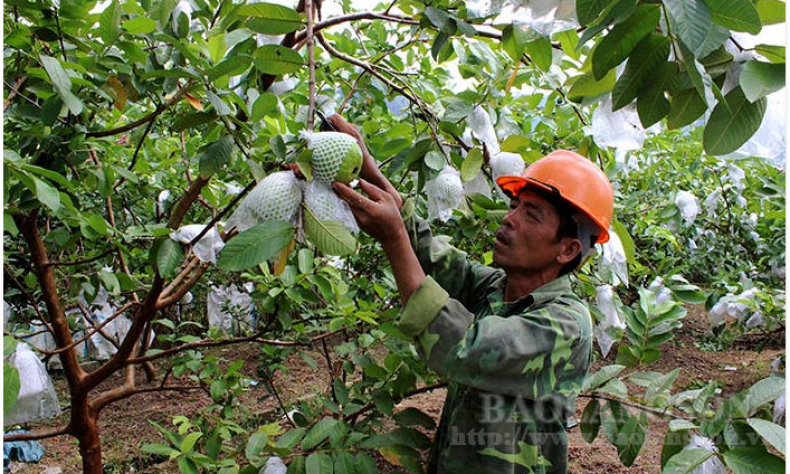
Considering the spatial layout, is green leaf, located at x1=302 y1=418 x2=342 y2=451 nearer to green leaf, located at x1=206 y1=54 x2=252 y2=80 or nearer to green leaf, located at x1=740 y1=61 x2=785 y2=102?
green leaf, located at x1=206 y1=54 x2=252 y2=80

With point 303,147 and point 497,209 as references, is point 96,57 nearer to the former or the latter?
point 303,147

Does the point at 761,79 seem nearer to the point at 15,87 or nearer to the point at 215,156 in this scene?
the point at 215,156

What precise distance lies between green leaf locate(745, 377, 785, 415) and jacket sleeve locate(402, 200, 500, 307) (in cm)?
63

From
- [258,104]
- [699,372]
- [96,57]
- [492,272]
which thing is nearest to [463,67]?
[492,272]

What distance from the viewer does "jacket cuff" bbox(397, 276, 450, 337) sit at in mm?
1062

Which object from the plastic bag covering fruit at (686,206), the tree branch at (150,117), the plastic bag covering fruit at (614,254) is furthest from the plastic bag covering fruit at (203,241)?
the plastic bag covering fruit at (686,206)

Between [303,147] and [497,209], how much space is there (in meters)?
0.86

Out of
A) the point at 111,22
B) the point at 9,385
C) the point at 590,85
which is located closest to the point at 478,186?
the point at 590,85

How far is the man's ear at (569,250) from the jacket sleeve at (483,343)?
255 mm

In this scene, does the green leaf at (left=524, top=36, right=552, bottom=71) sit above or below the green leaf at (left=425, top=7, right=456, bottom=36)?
below

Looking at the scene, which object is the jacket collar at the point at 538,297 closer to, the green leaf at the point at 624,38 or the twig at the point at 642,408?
the twig at the point at 642,408

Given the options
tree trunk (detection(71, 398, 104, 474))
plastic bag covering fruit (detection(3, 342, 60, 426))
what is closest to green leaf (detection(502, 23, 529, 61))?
plastic bag covering fruit (detection(3, 342, 60, 426))

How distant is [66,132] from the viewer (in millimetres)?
1587

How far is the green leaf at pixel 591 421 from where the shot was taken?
1.49 m
